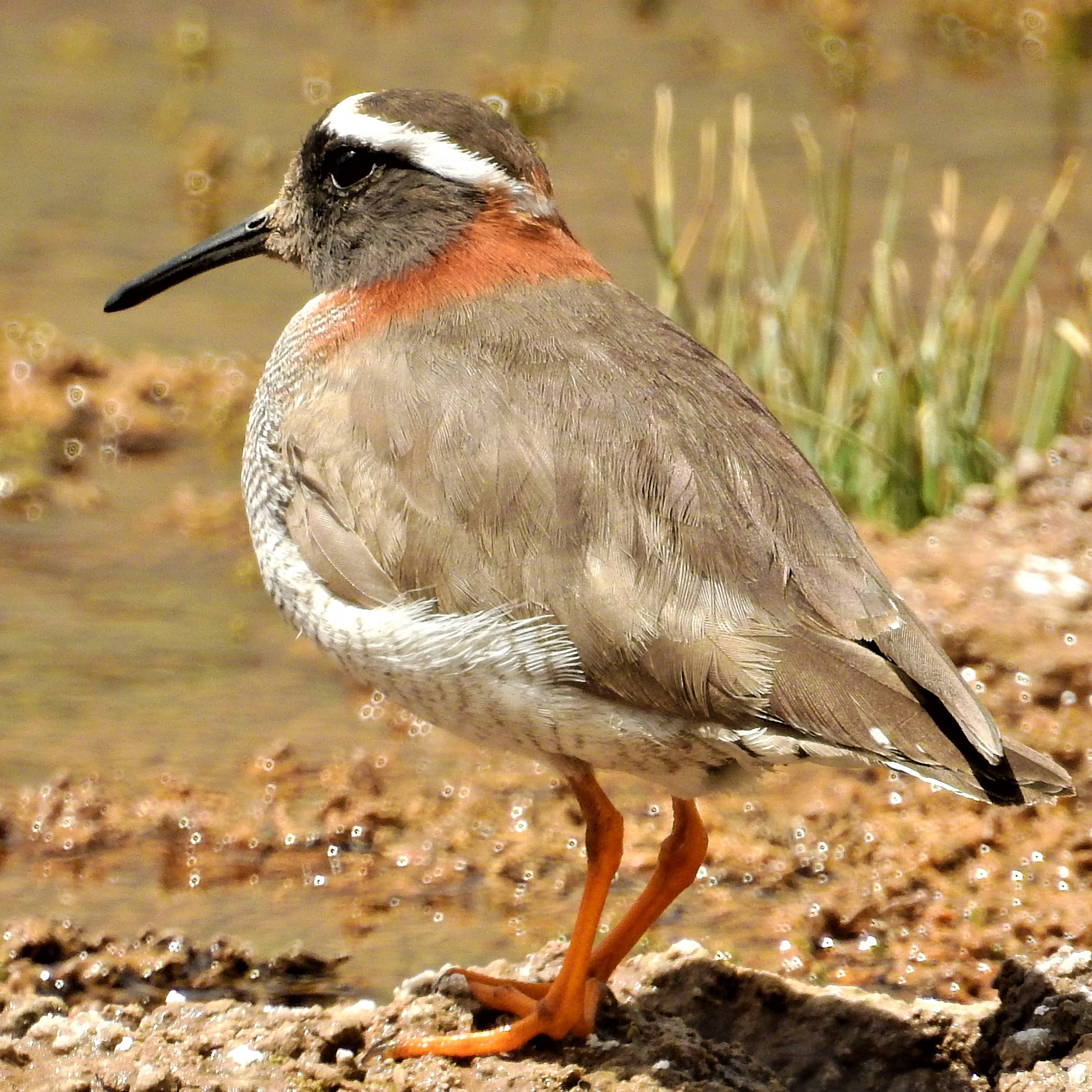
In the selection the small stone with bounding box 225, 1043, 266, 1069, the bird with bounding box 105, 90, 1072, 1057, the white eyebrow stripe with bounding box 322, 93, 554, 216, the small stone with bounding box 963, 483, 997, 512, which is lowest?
the small stone with bounding box 225, 1043, 266, 1069

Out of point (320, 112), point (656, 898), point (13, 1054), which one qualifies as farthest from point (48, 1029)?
point (320, 112)

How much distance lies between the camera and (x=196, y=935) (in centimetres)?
519

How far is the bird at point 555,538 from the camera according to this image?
4.08 m

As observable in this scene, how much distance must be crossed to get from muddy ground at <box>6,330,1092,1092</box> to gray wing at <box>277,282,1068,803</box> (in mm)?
484

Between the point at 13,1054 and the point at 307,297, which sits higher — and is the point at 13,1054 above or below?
above

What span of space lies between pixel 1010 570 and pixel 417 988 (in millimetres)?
2891

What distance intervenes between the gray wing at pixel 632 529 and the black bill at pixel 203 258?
0.81m

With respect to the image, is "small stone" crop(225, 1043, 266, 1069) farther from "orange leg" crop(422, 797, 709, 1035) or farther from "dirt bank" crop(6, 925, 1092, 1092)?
"orange leg" crop(422, 797, 709, 1035)

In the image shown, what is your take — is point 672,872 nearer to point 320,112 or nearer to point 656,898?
point 656,898

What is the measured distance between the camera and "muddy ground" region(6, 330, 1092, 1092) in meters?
4.28

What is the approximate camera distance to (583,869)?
570cm

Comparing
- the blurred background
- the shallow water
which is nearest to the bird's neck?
the blurred background

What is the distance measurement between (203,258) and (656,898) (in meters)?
2.21

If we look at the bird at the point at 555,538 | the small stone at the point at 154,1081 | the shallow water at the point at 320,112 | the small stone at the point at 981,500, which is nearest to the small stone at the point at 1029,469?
the small stone at the point at 981,500
